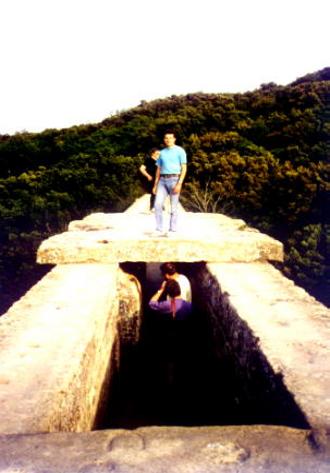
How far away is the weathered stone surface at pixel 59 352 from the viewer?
2.51 m

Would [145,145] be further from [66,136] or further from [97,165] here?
[66,136]

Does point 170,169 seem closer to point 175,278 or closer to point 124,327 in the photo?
point 175,278

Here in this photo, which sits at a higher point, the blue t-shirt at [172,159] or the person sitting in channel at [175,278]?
the blue t-shirt at [172,159]

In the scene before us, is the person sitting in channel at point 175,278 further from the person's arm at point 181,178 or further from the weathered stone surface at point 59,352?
the person's arm at point 181,178

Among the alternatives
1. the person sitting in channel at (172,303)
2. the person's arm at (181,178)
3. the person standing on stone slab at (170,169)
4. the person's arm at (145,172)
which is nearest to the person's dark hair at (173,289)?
the person sitting in channel at (172,303)

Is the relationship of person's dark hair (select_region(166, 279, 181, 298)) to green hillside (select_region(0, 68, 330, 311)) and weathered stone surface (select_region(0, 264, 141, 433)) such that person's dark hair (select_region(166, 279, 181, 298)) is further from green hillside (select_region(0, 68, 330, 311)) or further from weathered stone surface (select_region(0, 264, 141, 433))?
green hillside (select_region(0, 68, 330, 311))

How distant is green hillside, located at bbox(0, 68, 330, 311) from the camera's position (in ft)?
57.9

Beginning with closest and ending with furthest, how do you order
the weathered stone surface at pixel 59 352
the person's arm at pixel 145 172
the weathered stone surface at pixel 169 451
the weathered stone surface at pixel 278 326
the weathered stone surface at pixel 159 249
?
1. the weathered stone surface at pixel 169 451
2. the weathered stone surface at pixel 59 352
3. the weathered stone surface at pixel 278 326
4. the weathered stone surface at pixel 159 249
5. the person's arm at pixel 145 172

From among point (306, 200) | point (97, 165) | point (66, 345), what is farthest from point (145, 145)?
point (66, 345)

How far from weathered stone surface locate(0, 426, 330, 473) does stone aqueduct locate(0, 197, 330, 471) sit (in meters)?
0.08

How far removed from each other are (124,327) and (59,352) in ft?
9.76

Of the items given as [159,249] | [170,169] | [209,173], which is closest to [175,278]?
[159,249]

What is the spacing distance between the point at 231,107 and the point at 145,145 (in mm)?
6634

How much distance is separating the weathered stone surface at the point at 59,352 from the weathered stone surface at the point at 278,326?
3.66 feet
